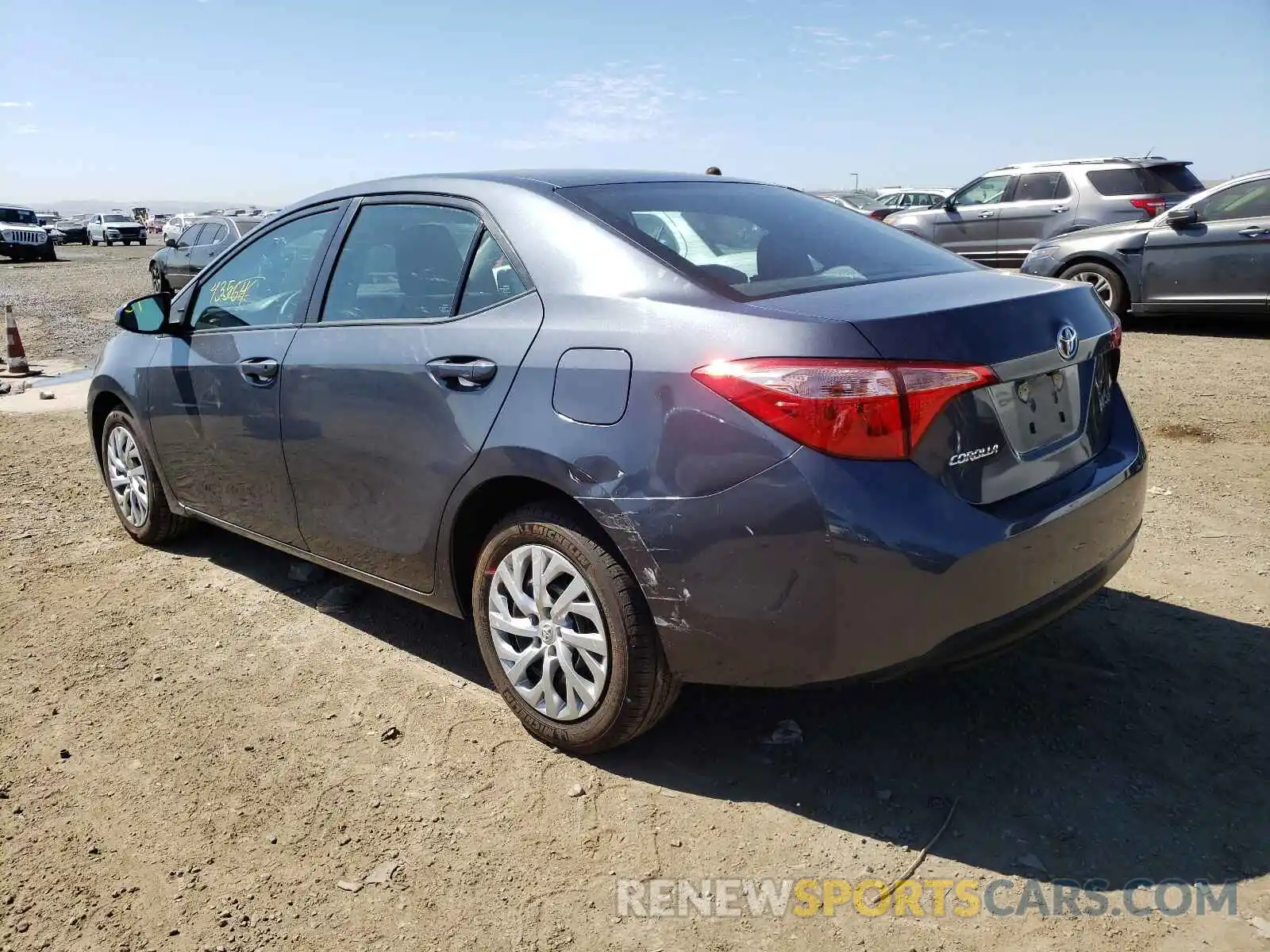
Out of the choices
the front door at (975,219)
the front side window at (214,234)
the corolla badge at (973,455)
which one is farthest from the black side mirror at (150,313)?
the front side window at (214,234)

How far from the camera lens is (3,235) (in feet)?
113

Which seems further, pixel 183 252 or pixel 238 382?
pixel 183 252

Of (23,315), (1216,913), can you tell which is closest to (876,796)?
(1216,913)

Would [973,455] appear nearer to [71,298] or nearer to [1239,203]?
[1239,203]

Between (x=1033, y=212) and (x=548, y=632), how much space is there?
1316 centimetres

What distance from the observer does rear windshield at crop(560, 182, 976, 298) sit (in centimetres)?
290

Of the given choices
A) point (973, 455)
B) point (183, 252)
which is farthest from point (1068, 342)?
point (183, 252)

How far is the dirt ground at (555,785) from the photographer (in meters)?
2.42

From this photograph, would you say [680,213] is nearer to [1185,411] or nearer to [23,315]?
[1185,411]

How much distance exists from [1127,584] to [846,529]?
7.67 ft

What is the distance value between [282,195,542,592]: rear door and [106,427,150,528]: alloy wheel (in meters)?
1.58

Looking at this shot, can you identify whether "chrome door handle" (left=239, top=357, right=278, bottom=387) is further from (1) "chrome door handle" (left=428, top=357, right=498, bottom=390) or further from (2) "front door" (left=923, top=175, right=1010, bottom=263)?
(2) "front door" (left=923, top=175, right=1010, bottom=263)

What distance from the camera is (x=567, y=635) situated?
2953 mm

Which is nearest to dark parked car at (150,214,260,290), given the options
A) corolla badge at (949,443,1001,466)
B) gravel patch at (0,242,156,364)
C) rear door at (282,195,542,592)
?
gravel patch at (0,242,156,364)
